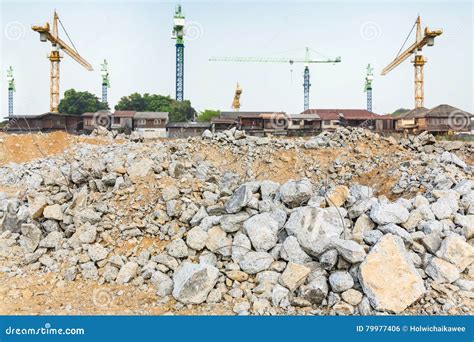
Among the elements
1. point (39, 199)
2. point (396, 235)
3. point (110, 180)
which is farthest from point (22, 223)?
point (396, 235)

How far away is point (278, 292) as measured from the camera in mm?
5004

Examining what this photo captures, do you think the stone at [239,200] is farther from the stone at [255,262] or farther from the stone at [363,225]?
the stone at [363,225]

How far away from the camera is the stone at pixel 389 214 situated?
579 cm

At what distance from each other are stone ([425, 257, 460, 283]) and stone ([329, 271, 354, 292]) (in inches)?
49.3

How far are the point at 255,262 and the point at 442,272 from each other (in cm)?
274

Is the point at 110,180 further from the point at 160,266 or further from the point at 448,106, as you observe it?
the point at 448,106

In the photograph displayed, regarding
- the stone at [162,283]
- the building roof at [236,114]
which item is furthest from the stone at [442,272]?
the building roof at [236,114]

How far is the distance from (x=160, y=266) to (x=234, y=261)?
1.23 meters

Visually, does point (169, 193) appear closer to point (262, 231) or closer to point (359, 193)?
point (262, 231)

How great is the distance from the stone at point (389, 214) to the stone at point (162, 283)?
351 cm

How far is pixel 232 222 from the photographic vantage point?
6031mm

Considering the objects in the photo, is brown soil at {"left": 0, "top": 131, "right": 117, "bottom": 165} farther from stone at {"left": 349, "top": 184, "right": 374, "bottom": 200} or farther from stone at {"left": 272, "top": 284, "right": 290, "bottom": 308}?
stone at {"left": 272, "top": 284, "right": 290, "bottom": 308}

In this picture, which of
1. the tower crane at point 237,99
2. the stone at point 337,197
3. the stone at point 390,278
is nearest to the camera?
the stone at point 390,278

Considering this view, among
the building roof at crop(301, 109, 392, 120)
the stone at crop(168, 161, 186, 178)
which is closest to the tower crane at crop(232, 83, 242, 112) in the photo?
the building roof at crop(301, 109, 392, 120)
